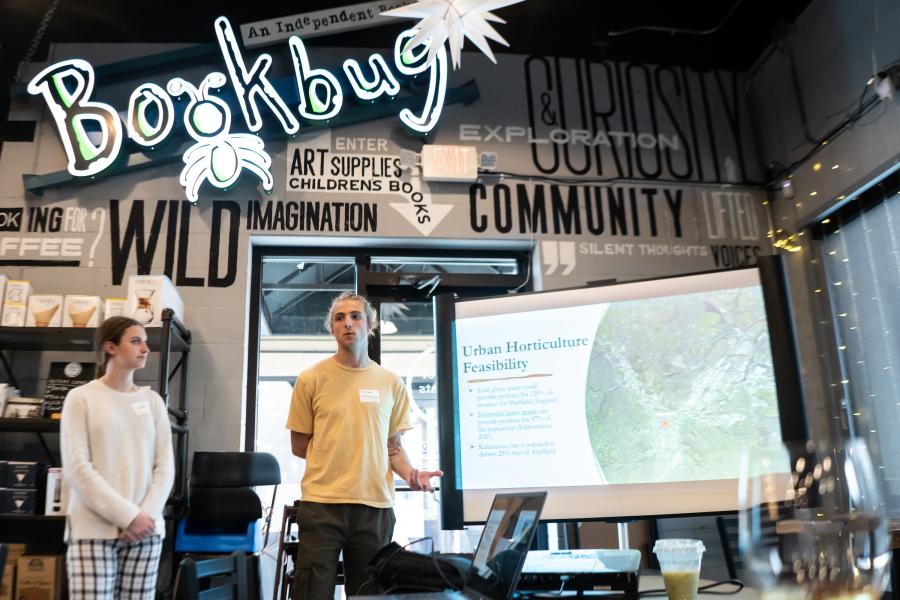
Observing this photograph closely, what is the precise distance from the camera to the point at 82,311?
3.57 m

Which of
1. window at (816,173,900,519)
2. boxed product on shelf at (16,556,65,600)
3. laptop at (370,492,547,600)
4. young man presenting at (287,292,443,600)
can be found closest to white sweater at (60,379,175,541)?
young man presenting at (287,292,443,600)

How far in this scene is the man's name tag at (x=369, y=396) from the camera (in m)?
2.66

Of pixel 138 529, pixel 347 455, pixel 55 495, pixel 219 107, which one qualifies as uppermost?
pixel 219 107

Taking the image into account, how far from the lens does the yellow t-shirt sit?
8.32 feet

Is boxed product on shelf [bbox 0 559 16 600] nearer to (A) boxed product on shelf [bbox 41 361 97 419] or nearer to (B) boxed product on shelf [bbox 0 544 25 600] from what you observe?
(B) boxed product on shelf [bbox 0 544 25 600]

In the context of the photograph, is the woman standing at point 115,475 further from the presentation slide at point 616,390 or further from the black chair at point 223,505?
the presentation slide at point 616,390

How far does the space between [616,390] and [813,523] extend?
85.1 inches

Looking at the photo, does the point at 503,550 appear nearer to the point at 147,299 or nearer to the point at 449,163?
the point at 147,299

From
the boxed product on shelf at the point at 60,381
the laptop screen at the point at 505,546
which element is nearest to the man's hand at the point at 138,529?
the boxed product on shelf at the point at 60,381

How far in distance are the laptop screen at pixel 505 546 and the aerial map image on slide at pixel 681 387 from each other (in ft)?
4.90

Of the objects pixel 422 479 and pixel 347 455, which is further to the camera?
pixel 347 455

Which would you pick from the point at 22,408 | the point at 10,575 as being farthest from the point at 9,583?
the point at 22,408

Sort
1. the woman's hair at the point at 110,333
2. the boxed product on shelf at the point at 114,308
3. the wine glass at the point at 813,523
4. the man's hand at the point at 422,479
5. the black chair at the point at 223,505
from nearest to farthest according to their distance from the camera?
the wine glass at the point at 813,523
the man's hand at the point at 422,479
the woman's hair at the point at 110,333
the black chair at the point at 223,505
the boxed product on shelf at the point at 114,308

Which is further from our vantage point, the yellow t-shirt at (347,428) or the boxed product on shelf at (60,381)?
the boxed product on shelf at (60,381)
